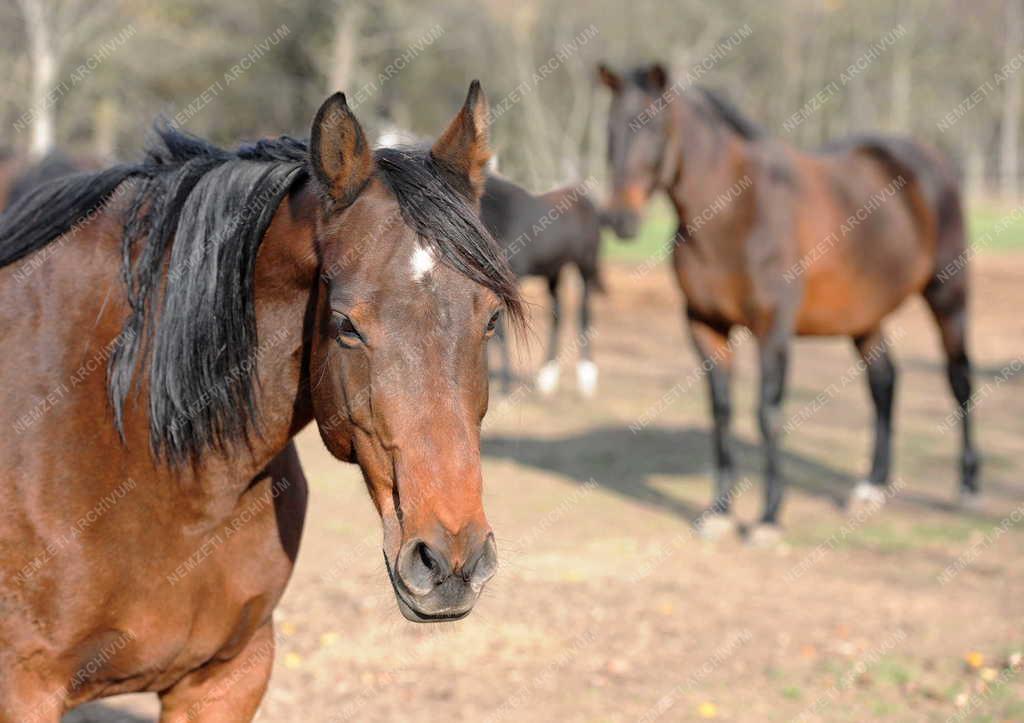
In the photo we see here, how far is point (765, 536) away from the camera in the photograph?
6992 mm

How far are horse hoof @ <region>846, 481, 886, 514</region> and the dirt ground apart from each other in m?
0.10

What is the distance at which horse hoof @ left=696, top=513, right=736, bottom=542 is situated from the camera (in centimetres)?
714

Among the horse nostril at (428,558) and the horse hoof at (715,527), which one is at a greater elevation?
the horse nostril at (428,558)

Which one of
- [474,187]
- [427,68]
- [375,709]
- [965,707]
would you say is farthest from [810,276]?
[427,68]

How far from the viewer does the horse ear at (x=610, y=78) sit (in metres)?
7.16

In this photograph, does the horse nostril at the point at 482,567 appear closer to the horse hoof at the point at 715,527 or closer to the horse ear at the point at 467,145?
the horse ear at the point at 467,145

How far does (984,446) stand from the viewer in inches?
367

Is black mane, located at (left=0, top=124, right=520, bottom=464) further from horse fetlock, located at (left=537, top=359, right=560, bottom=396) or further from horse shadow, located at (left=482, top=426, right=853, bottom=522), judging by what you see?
horse fetlock, located at (left=537, top=359, right=560, bottom=396)

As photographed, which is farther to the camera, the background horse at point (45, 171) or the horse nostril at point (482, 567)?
the background horse at point (45, 171)

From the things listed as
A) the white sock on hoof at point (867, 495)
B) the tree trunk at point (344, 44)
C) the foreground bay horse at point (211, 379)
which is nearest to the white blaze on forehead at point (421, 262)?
the foreground bay horse at point (211, 379)

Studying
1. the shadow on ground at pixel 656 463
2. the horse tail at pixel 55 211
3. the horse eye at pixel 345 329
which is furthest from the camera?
the shadow on ground at pixel 656 463

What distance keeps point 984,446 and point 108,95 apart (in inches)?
806

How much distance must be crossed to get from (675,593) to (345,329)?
4254mm

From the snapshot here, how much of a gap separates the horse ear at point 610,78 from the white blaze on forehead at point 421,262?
519 centimetres
